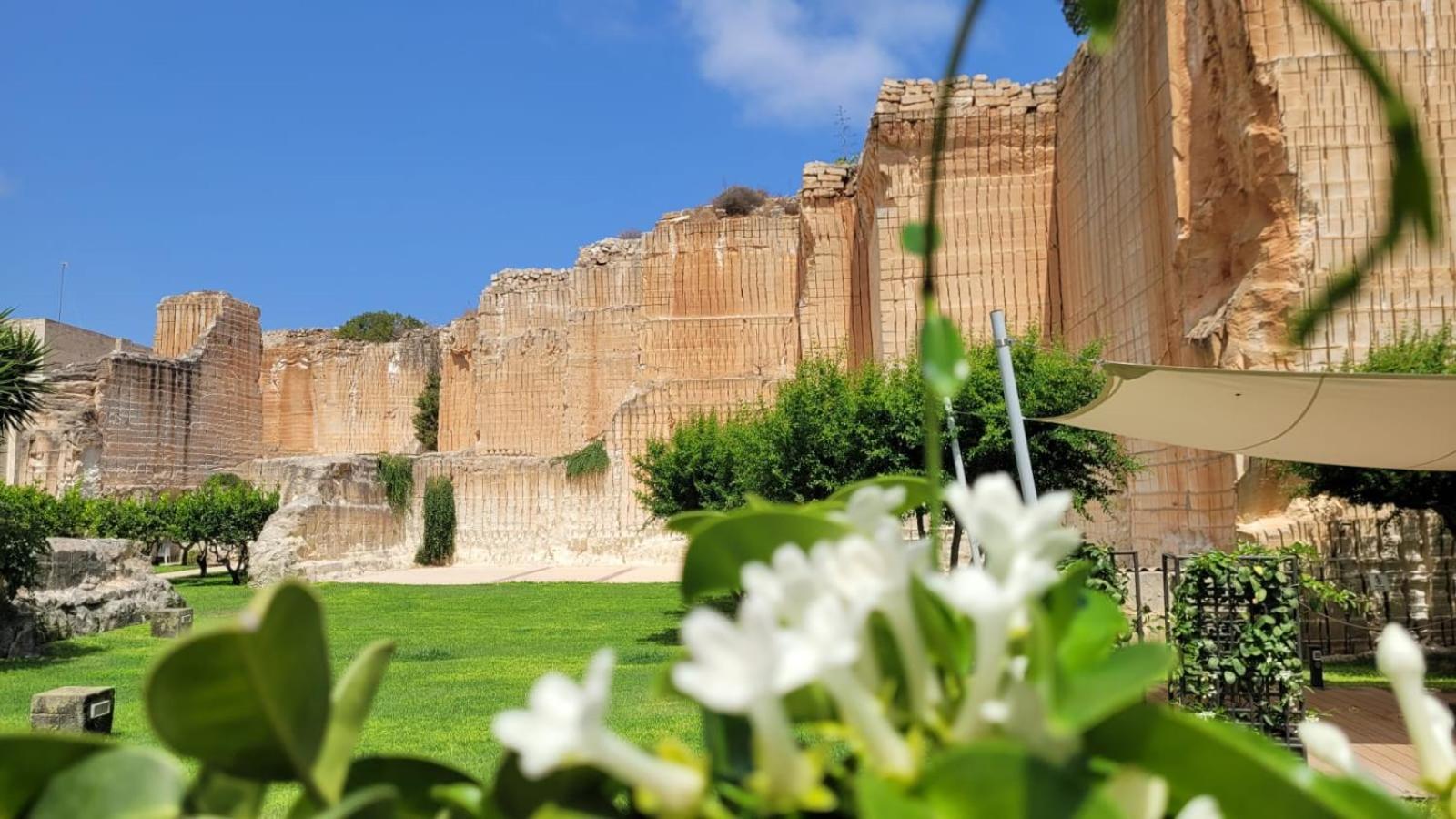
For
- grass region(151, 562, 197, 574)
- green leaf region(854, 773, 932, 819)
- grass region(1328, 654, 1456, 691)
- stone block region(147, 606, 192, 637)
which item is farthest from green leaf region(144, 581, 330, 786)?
grass region(151, 562, 197, 574)

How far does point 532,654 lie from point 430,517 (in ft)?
64.1

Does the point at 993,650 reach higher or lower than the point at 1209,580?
higher

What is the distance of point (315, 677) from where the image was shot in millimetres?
661

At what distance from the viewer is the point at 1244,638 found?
6.02m

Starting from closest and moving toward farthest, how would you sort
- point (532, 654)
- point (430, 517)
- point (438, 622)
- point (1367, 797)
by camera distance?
1. point (1367, 797)
2. point (532, 654)
3. point (438, 622)
4. point (430, 517)

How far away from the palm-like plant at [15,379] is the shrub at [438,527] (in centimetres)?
1761

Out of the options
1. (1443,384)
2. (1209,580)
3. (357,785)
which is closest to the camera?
(357,785)

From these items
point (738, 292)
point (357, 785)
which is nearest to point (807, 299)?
point (738, 292)

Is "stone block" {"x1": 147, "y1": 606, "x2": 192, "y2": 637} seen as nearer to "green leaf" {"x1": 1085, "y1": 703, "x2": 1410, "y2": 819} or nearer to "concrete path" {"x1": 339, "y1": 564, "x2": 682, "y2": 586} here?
"concrete path" {"x1": 339, "y1": 564, "x2": 682, "y2": 586}

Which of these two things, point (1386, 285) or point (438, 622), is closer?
point (1386, 285)

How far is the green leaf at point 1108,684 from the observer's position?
0.57 meters

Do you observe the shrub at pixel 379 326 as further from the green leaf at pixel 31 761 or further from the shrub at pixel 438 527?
the green leaf at pixel 31 761

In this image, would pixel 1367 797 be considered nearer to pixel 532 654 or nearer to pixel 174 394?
pixel 532 654

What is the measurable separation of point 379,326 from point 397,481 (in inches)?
1115
